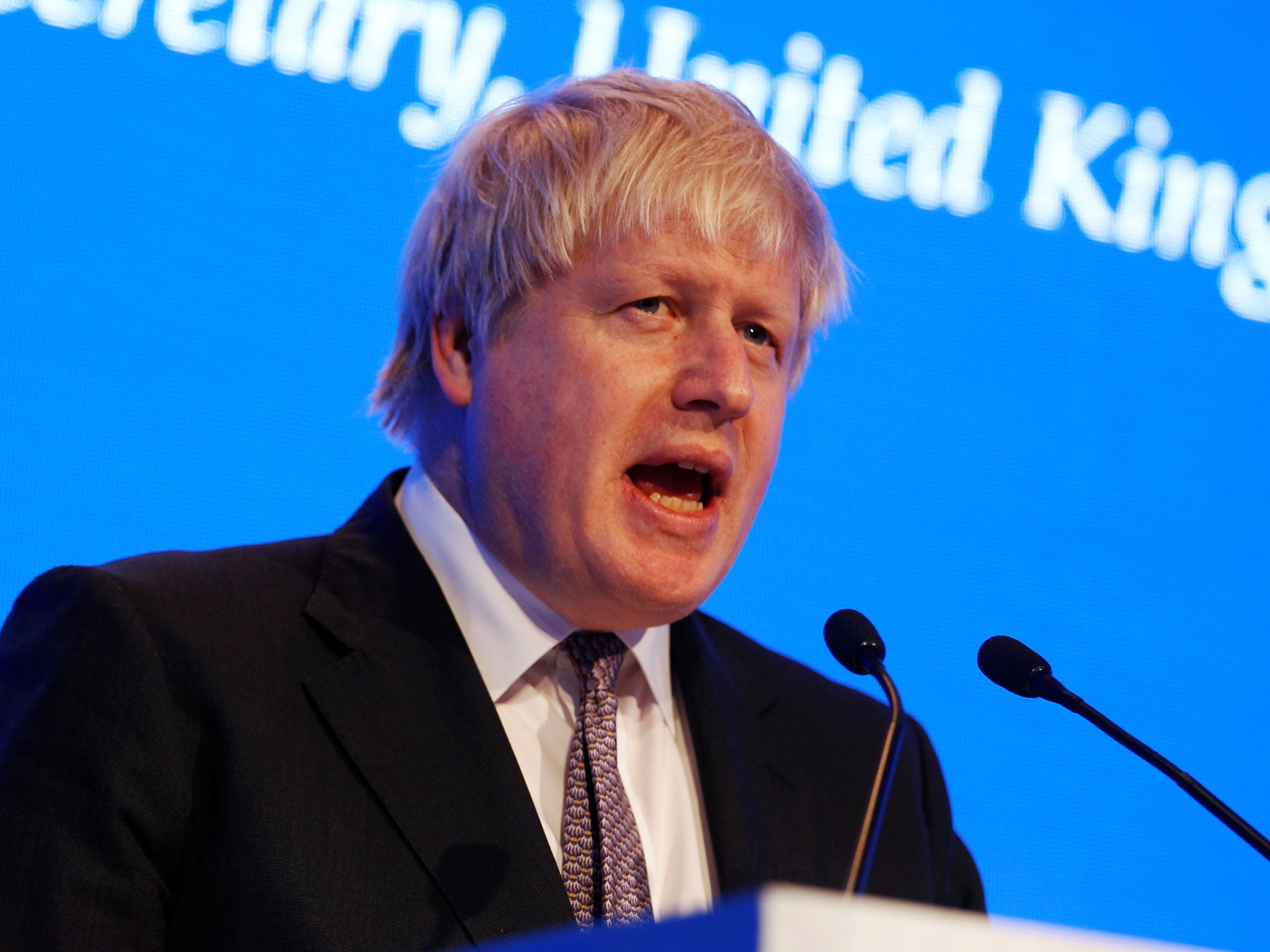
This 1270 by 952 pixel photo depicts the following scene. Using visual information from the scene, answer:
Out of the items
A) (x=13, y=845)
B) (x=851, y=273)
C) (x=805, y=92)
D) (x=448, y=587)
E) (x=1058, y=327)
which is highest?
(x=805, y=92)

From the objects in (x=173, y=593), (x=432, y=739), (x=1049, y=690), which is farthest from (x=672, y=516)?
(x=173, y=593)

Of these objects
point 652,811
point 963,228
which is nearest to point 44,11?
point 652,811

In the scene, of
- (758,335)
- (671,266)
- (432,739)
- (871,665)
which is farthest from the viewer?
(758,335)

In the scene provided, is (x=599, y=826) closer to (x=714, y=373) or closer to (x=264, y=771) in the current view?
(x=264, y=771)

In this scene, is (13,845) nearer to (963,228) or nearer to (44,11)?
(44,11)

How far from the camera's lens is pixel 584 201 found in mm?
1999

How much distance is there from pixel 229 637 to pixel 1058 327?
6.80 ft

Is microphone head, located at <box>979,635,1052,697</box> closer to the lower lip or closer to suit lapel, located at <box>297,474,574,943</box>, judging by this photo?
the lower lip

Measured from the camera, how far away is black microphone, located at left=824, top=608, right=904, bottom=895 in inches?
56.2

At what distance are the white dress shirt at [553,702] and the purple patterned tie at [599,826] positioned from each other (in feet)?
0.09

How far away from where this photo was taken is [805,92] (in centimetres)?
294

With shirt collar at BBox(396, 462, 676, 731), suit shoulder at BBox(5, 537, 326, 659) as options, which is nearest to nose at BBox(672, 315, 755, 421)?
shirt collar at BBox(396, 462, 676, 731)

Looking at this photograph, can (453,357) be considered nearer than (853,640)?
No

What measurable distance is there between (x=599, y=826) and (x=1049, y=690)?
24.3 inches
